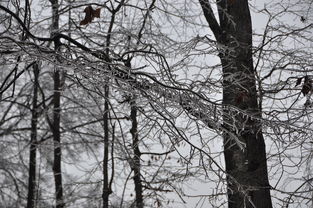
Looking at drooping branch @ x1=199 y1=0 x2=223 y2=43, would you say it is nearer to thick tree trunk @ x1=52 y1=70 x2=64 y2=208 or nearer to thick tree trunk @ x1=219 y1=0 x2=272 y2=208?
thick tree trunk @ x1=219 y1=0 x2=272 y2=208

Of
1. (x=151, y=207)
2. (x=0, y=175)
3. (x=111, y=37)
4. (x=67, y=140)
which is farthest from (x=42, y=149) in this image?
(x=111, y=37)

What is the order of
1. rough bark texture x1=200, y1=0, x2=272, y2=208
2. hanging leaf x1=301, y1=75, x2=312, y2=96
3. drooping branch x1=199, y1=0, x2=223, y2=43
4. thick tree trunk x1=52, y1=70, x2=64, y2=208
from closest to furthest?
hanging leaf x1=301, y1=75, x2=312, y2=96 < rough bark texture x1=200, y1=0, x2=272, y2=208 < drooping branch x1=199, y1=0, x2=223, y2=43 < thick tree trunk x1=52, y1=70, x2=64, y2=208

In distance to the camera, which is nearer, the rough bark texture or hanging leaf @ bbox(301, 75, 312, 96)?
hanging leaf @ bbox(301, 75, 312, 96)

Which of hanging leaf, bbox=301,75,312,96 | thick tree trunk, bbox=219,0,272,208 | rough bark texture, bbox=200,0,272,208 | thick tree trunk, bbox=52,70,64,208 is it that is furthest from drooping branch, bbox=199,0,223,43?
thick tree trunk, bbox=52,70,64,208

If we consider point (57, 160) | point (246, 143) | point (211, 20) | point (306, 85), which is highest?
point (211, 20)

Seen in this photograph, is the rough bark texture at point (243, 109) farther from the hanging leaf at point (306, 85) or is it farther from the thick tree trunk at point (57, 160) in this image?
the thick tree trunk at point (57, 160)

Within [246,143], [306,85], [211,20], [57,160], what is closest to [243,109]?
[246,143]

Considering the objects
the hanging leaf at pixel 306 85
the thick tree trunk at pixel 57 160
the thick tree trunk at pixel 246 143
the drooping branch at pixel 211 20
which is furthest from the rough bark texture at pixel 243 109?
the thick tree trunk at pixel 57 160

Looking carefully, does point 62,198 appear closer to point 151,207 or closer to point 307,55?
point 151,207

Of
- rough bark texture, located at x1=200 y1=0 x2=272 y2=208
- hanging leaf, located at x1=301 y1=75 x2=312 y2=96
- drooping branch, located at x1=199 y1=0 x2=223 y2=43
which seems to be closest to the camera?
hanging leaf, located at x1=301 y1=75 x2=312 y2=96

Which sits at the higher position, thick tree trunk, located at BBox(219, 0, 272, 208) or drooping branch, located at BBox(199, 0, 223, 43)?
drooping branch, located at BBox(199, 0, 223, 43)

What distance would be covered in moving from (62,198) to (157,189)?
2.12m

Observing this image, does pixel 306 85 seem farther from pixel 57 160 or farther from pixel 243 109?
pixel 57 160

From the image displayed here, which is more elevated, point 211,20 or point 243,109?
point 211,20
